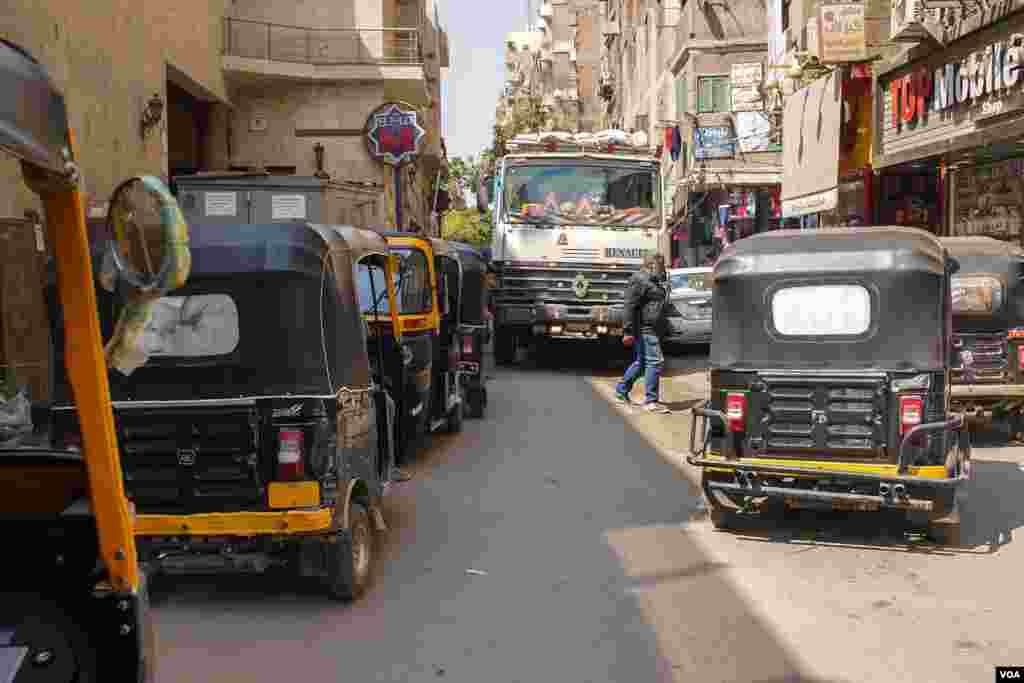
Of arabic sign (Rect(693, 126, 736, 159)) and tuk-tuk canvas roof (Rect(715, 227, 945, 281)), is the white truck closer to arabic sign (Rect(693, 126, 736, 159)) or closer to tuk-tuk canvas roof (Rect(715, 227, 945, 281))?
tuk-tuk canvas roof (Rect(715, 227, 945, 281))

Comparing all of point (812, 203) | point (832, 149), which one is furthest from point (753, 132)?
point (832, 149)

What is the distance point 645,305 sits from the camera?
1418cm

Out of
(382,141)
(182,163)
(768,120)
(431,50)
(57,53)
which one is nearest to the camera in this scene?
(57,53)

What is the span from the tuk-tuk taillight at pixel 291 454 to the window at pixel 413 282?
14.6 feet

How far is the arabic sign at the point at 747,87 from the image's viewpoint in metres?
29.0

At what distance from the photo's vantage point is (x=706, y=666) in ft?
17.2

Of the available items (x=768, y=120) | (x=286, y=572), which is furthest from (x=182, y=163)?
(x=286, y=572)

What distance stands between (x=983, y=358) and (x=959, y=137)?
5032 millimetres

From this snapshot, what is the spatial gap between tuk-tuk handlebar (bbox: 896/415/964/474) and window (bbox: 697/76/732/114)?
26.1 meters

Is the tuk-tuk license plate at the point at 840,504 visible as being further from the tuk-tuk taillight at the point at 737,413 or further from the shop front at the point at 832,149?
the shop front at the point at 832,149

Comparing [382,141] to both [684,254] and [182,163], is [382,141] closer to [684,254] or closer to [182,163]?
[182,163]

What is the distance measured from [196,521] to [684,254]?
36.1 m

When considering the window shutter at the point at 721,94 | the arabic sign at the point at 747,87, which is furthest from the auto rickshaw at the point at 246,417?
the window shutter at the point at 721,94

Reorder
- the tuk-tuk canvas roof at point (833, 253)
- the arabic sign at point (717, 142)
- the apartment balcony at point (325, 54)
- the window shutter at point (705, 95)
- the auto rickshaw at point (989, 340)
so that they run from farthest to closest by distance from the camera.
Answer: the window shutter at point (705, 95)
the arabic sign at point (717, 142)
the apartment balcony at point (325, 54)
the auto rickshaw at point (989, 340)
the tuk-tuk canvas roof at point (833, 253)
